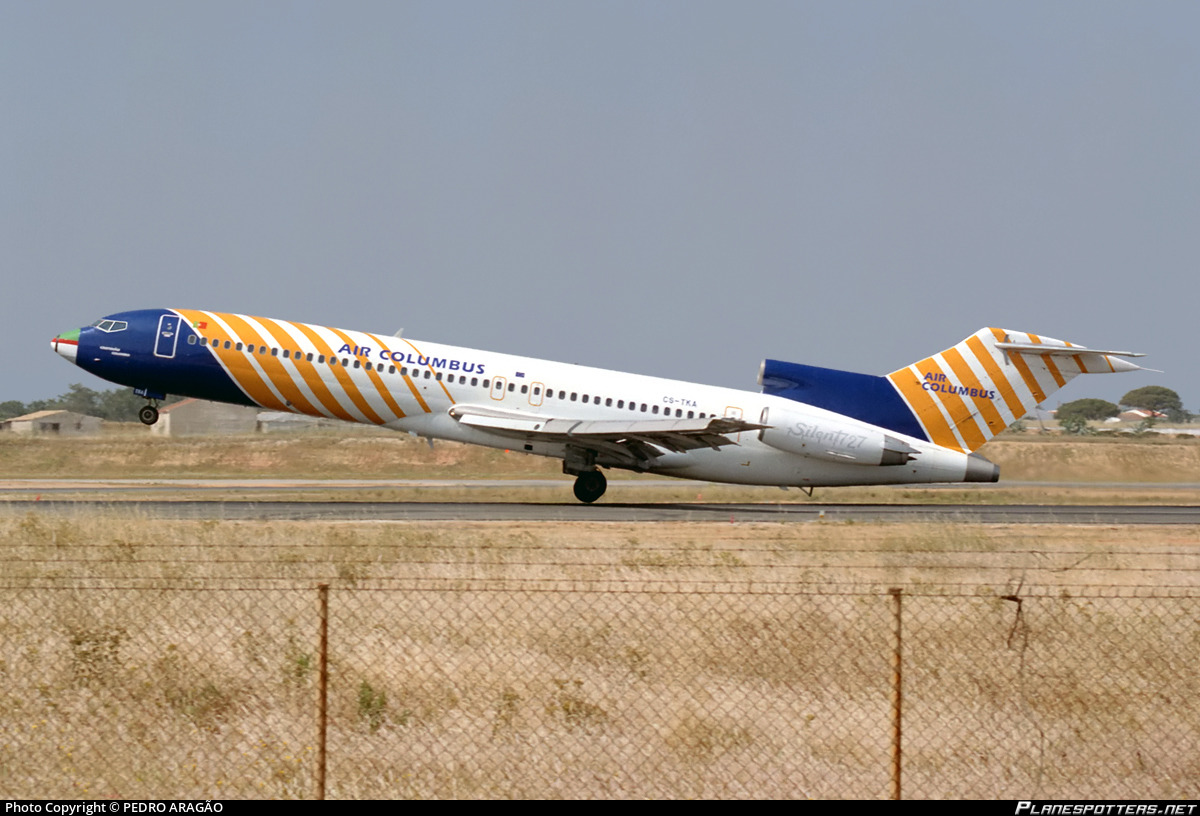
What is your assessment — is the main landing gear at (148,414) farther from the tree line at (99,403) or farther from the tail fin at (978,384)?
the tree line at (99,403)

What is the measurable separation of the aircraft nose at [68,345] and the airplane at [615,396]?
0.05 meters

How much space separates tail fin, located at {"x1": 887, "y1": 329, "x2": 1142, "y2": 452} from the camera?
31969mm

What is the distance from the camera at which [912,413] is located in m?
32.0

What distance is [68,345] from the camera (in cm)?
3062

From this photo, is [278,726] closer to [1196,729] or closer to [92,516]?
[1196,729]

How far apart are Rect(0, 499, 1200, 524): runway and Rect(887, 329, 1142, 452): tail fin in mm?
2125

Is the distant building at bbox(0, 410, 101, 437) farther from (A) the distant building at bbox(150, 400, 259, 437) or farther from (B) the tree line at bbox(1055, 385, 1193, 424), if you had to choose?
(B) the tree line at bbox(1055, 385, 1193, 424)

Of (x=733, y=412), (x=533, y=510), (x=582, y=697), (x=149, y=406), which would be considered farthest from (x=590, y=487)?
(x=582, y=697)

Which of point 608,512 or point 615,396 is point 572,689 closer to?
point 608,512

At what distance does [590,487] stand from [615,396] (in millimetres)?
2503

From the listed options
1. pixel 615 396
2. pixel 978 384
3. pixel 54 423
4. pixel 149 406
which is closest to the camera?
pixel 615 396

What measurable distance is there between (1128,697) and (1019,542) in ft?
38.5

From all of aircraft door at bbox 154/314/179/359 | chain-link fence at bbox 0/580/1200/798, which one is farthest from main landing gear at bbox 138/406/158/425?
chain-link fence at bbox 0/580/1200/798
